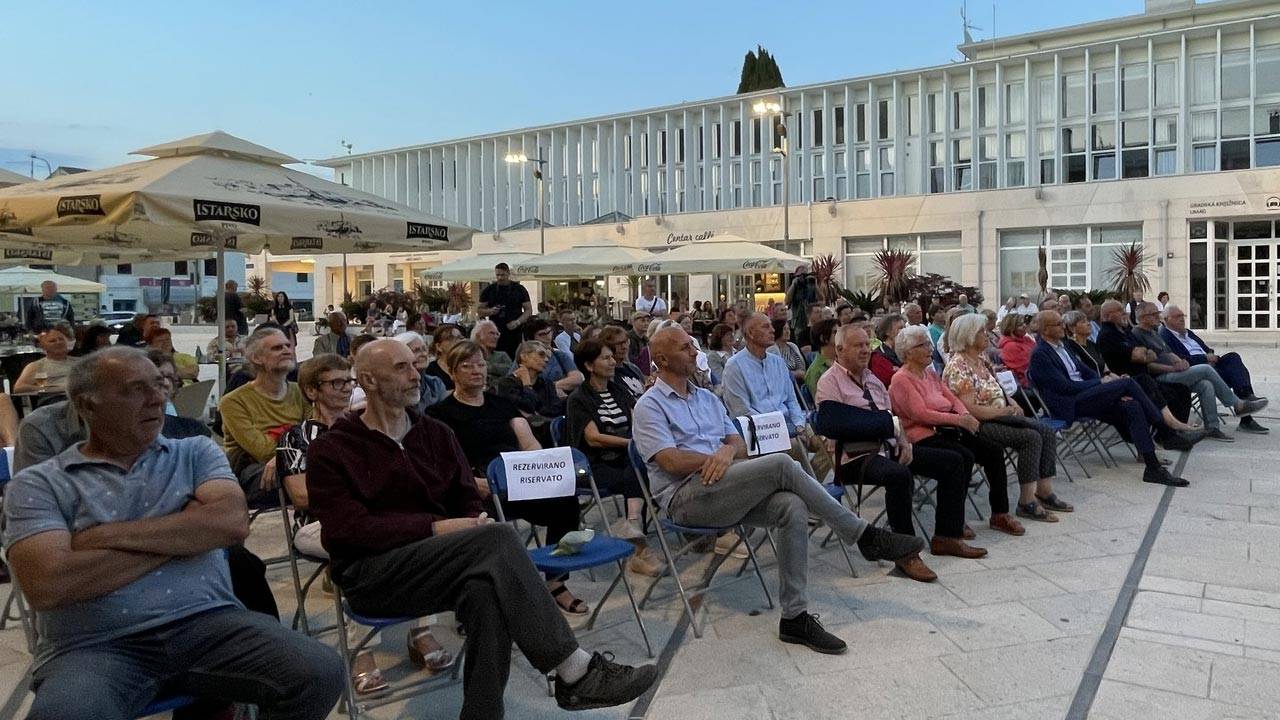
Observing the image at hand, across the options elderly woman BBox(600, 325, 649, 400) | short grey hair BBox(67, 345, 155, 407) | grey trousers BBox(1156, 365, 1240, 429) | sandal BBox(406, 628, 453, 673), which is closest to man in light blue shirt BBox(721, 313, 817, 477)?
elderly woman BBox(600, 325, 649, 400)

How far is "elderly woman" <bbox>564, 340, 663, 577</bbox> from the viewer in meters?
5.06

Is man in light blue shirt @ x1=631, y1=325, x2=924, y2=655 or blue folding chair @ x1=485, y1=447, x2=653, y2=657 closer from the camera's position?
blue folding chair @ x1=485, y1=447, x2=653, y2=657

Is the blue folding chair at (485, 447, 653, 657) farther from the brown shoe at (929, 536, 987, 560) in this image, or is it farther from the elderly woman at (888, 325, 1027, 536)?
the elderly woman at (888, 325, 1027, 536)

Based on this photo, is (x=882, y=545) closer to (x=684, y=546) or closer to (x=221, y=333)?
(x=684, y=546)

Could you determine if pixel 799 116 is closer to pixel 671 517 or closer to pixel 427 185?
pixel 427 185

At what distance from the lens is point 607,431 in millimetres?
5312

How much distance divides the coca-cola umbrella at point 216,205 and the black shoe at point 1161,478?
234 inches

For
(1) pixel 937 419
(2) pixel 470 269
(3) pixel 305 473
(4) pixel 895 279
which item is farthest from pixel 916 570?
(4) pixel 895 279

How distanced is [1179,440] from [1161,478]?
1.54m

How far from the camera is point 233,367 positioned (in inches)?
348

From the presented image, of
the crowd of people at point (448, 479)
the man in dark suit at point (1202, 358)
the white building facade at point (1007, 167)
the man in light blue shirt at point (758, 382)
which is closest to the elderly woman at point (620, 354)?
the crowd of people at point (448, 479)

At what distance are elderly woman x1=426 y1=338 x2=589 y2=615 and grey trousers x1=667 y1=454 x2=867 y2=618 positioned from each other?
2.23ft

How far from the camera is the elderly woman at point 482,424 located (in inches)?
179

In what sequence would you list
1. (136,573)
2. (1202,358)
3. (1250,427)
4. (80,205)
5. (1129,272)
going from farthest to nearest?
(1129,272) → (1202,358) → (1250,427) → (80,205) → (136,573)
